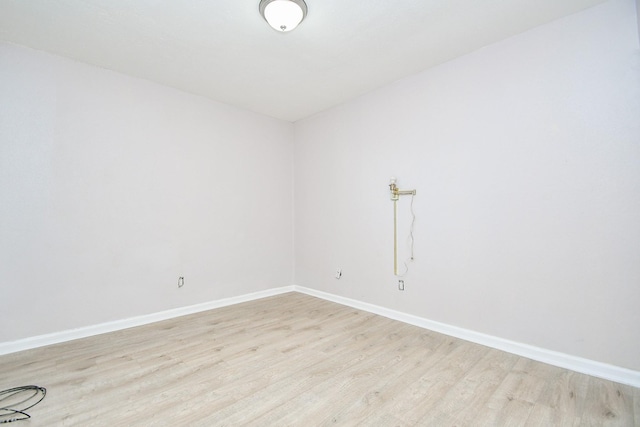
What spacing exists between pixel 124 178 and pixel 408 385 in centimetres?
329

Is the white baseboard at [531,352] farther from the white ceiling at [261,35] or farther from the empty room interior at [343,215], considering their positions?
the white ceiling at [261,35]

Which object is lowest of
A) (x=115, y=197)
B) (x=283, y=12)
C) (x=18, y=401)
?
(x=18, y=401)

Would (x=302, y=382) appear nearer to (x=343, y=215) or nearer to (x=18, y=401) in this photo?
(x=18, y=401)

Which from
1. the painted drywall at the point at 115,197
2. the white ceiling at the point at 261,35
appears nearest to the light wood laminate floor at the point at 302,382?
the painted drywall at the point at 115,197

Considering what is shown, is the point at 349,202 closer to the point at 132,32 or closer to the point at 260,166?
the point at 260,166

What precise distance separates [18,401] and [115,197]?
184 centimetres

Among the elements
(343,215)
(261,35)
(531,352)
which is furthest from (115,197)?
(531,352)

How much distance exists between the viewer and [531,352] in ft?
7.69

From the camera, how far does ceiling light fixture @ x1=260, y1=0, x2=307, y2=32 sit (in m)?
2.01

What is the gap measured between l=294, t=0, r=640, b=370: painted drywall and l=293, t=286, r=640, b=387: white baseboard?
48 mm

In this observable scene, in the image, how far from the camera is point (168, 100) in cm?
340

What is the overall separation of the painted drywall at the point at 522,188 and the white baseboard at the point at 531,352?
0.05 metres

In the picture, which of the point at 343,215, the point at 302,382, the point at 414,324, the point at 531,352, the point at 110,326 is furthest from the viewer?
the point at 343,215

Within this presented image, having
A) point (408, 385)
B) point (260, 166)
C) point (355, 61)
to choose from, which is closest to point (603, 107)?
point (355, 61)
